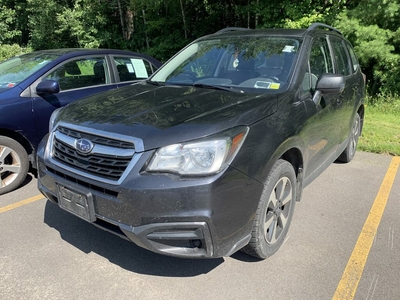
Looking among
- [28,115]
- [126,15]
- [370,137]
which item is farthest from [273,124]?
[126,15]

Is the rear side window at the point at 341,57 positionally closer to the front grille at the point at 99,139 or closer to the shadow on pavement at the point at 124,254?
the shadow on pavement at the point at 124,254

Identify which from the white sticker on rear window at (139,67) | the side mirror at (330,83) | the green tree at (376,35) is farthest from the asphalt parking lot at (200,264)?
the green tree at (376,35)

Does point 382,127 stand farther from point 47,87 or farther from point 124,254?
point 47,87

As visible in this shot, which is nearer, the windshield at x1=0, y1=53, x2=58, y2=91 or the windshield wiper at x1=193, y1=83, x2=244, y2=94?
the windshield wiper at x1=193, y1=83, x2=244, y2=94

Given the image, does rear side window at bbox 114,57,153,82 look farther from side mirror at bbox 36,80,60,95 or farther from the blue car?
side mirror at bbox 36,80,60,95

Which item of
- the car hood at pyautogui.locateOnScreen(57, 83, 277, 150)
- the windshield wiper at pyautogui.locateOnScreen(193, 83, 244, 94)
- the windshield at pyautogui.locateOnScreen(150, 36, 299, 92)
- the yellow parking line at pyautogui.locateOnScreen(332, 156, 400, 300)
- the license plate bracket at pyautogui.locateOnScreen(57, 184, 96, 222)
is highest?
the windshield at pyautogui.locateOnScreen(150, 36, 299, 92)

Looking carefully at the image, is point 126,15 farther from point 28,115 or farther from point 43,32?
point 28,115

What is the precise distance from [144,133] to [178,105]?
0.54 metres

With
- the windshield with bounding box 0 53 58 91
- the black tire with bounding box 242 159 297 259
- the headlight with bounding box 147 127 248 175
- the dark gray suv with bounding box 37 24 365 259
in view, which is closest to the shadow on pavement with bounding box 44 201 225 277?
the black tire with bounding box 242 159 297 259

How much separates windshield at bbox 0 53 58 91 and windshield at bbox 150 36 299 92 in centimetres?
174

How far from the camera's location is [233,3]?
13594mm

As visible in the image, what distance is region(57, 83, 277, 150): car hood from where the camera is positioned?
2.25 meters

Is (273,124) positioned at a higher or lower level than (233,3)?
lower

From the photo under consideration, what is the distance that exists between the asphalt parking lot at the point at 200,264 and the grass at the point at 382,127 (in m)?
2.37
